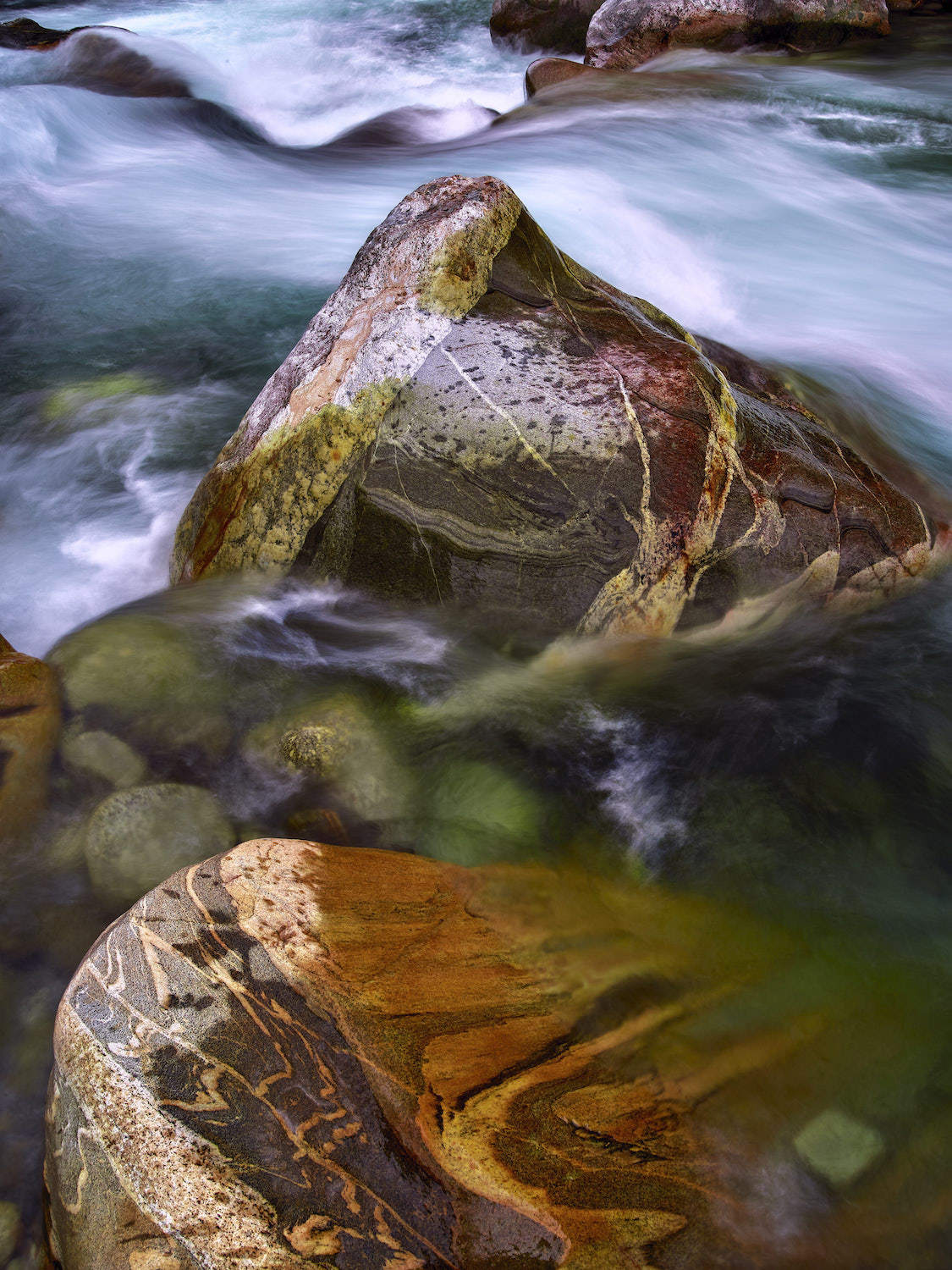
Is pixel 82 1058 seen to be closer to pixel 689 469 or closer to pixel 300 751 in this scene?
pixel 300 751

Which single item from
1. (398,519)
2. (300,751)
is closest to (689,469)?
(398,519)

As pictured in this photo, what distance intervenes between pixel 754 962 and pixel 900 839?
2.63ft

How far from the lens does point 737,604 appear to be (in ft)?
12.1

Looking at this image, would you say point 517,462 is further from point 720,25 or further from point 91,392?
point 720,25

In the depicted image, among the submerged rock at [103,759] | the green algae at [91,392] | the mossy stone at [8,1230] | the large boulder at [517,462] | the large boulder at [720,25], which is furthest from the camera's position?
the large boulder at [720,25]

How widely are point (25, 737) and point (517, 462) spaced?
77.4 inches

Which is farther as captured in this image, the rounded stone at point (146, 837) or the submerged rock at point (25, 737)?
the submerged rock at point (25, 737)

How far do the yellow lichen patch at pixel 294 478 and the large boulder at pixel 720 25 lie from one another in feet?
33.0

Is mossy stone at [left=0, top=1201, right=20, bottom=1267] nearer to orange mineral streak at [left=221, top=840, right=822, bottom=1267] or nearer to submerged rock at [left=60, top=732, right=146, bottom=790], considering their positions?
orange mineral streak at [left=221, top=840, right=822, bottom=1267]

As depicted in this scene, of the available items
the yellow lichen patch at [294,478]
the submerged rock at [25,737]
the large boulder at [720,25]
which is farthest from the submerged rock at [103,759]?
the large boulder at [720,25]

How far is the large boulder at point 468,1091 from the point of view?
Answer: 6.27 ft

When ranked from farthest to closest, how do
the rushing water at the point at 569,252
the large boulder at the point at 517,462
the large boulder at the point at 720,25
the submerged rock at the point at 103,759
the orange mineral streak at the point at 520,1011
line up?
1. the large boulder at the point at 720,25
2. the large boulder at the point at 517,462
3. the submerged rock at the point at 103,759
4. the rushing water at the point at 569,252
5. the orange mineral streak at the point at 520,1011

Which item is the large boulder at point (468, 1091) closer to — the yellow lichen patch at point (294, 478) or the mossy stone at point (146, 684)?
the mossy stone at point (146, 684)

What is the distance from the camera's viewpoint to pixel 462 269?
375cm
